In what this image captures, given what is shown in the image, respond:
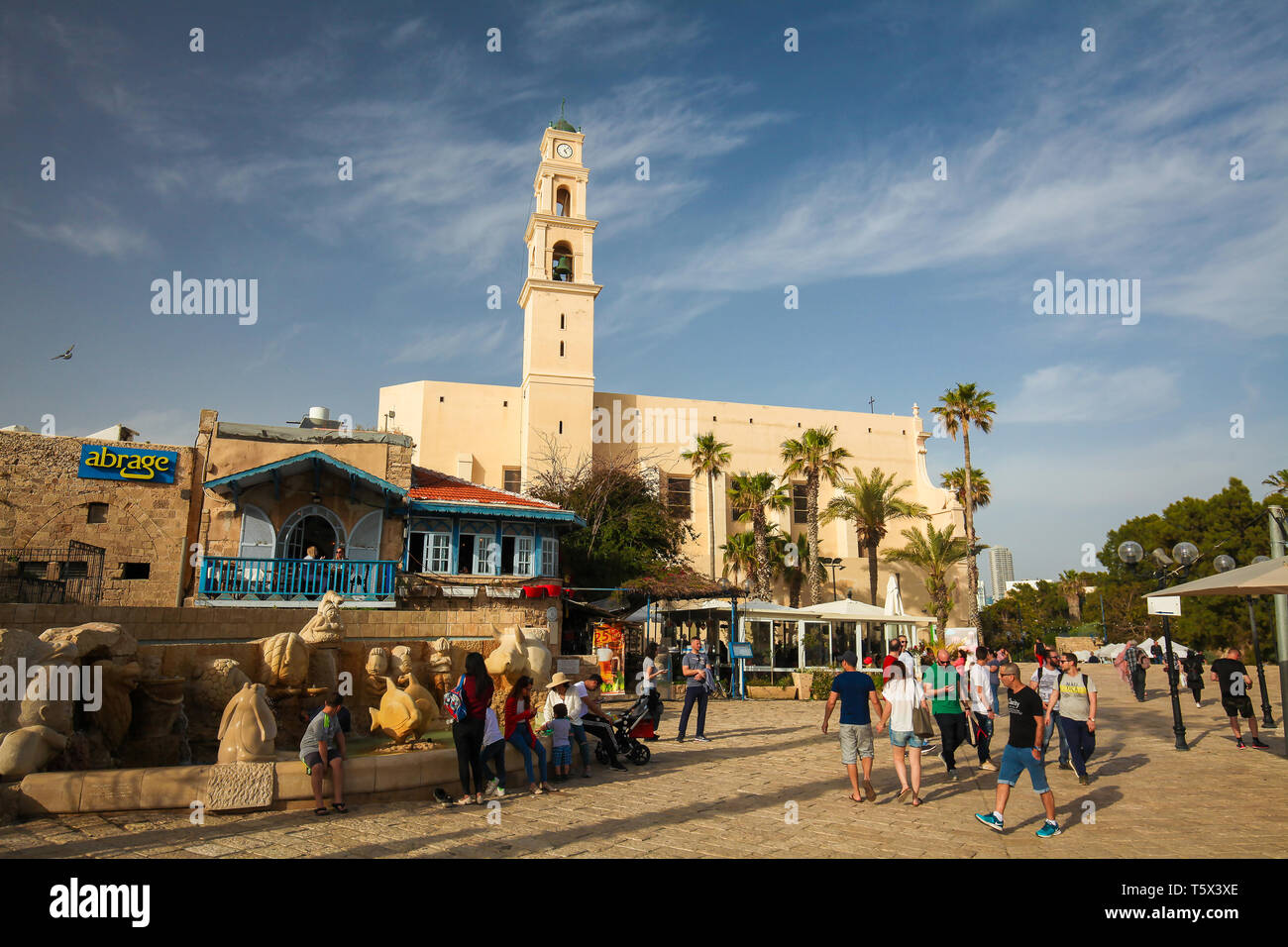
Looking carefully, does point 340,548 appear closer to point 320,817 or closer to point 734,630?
point 734,630

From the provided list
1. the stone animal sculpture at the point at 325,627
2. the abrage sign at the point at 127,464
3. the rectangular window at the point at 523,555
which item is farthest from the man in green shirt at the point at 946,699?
the abrage sign at the point at 127,464

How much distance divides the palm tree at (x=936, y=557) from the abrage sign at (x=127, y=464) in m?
33.5

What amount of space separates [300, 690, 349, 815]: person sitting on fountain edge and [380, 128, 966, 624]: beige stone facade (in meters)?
27.3

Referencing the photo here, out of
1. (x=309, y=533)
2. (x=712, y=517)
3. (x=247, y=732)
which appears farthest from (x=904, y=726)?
(x=712, y=517)

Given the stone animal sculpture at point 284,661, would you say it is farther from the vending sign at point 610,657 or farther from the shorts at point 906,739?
the vending sign at point 610,657

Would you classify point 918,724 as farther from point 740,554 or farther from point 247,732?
point 740,554

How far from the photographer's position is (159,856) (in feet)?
18.4

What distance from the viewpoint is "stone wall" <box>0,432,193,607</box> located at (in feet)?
56.2

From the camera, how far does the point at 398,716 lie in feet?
32.9

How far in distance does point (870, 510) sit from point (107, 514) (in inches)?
1239

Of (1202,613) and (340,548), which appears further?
(1202,613)
